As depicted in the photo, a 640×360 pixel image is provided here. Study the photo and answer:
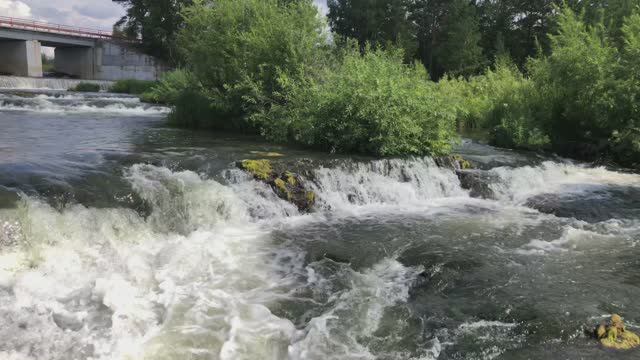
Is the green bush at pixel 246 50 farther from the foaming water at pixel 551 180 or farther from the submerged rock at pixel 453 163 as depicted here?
the foaming water at pixel 551 180

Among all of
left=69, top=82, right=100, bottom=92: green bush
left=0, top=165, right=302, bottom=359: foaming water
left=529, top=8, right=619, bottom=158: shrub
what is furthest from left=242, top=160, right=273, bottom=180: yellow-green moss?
left=69, top=82, right=100, bottom=92: green bush

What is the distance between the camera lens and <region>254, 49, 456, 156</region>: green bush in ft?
44.1

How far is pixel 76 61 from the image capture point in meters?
60.3

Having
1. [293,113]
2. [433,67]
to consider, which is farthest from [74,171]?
[433,67]

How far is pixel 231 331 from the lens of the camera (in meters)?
6.03

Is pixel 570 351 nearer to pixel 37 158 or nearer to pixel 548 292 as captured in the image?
pixel 548 292

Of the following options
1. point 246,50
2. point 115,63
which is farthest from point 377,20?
point 246,50

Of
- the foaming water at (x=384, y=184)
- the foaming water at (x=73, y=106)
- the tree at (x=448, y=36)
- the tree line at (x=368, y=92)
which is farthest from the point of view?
the tree at (x=448, y=36)

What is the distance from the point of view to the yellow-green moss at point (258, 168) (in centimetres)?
1113

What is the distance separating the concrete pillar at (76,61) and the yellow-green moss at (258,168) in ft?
177

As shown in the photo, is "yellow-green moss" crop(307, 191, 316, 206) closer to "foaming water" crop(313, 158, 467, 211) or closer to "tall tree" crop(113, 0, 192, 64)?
"foaming water" crop(313, 158, 467, 211)

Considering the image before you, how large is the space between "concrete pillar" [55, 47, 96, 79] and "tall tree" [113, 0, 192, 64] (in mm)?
5594

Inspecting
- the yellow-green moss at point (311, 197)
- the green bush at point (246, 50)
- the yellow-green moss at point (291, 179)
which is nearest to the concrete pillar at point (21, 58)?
the green bush at point (246, 50)

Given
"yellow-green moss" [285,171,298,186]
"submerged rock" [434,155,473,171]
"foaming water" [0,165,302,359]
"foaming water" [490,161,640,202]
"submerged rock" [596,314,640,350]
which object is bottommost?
"foaming water" [0,165,302,359]
